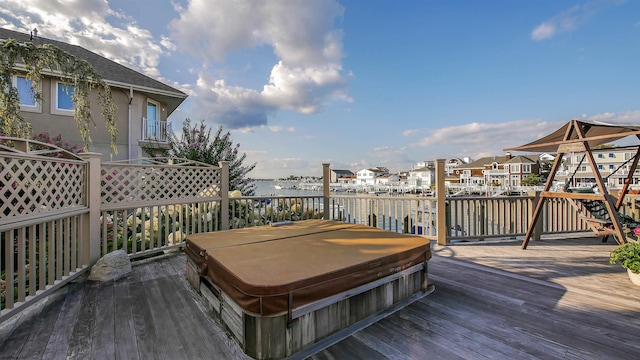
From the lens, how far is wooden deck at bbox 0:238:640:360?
5.25 feet

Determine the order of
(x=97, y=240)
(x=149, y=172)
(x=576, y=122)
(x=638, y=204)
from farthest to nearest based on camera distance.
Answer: (x=638, y=204) < (x=149, y=172) < (x=576, y=122) < (x=97, y=240)

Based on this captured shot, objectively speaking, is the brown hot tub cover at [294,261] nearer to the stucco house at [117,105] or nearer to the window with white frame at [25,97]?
the stucco house at [117,105]

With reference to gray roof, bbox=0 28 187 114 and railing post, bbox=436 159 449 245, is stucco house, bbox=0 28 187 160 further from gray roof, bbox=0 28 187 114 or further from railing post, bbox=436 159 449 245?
railing post, bbox=436 159 449 245

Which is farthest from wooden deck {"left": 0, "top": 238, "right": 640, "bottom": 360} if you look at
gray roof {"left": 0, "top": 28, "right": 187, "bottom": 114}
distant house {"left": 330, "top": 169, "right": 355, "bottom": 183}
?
gray roof {"left": 0, "top": 28, "right": 187, "bottom": 114}

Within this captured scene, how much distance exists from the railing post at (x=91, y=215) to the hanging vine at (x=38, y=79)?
1.46 m

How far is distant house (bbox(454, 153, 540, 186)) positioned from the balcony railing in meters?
39.8

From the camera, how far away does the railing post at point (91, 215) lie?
3.05 metres

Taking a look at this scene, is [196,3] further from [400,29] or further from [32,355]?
[32,355]

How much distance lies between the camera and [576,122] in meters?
3.52

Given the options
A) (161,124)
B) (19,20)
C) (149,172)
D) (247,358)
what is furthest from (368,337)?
(161,124)

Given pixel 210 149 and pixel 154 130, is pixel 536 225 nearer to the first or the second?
pixel 210 149

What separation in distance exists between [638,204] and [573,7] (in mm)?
4273

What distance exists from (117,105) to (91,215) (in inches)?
280

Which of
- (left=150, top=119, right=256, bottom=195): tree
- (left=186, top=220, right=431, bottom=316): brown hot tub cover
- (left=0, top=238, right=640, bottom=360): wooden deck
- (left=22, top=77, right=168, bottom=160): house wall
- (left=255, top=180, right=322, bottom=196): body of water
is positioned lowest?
(left=0, top=238, right=640, bottom=360): wooden deck
